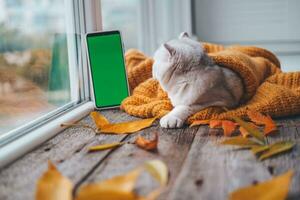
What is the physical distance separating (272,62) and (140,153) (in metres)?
0.71

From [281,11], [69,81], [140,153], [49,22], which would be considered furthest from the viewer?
[281,11]

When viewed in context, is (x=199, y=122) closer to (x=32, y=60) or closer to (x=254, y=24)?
(x=32, y=60)

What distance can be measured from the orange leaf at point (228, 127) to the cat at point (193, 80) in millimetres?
98

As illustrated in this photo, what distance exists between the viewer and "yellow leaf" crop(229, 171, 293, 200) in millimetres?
578

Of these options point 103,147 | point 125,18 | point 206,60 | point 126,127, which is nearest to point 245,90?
point 206,60

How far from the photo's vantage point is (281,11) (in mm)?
1791

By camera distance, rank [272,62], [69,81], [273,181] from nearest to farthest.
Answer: [273,181], [69,81], [272,62]

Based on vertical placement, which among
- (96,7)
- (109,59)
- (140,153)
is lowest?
(140,153)

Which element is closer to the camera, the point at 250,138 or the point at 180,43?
the point at 250,138

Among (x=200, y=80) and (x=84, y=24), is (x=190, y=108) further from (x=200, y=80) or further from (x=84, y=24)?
(x=84, y=24)

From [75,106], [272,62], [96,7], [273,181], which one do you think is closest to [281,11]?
[272,62]

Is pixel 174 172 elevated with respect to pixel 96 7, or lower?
lower

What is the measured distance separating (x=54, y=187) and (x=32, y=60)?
47cm

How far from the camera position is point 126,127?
1.00 m
